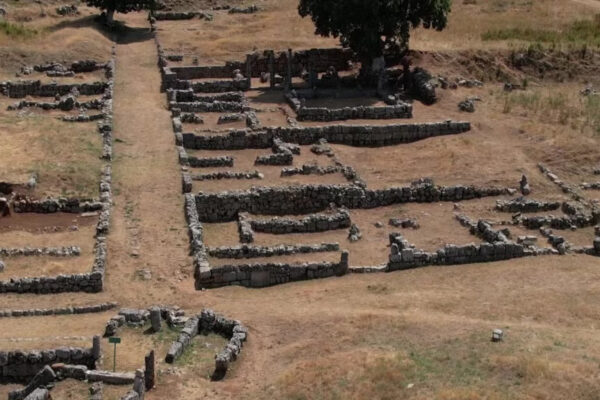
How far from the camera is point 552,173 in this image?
41812mm

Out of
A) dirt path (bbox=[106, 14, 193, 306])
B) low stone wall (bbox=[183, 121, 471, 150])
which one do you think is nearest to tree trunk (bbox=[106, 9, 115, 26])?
dirt path (bbox=[106, 14, 193, 306])

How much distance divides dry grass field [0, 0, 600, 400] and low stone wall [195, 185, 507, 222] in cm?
62

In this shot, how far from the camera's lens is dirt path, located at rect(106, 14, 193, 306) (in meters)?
30.8

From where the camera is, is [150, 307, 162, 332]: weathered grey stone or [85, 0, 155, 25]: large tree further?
[85, 0, 155, 25]: large tree

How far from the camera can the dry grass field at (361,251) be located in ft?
77.1

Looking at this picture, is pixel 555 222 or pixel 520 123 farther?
pixel 520 123

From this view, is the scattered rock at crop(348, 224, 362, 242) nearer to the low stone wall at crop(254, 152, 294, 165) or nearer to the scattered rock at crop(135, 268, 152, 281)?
the low stone wall at crop(254, 152, 294, 165)

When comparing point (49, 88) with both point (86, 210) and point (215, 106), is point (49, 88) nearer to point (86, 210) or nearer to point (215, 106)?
point (215, 106)

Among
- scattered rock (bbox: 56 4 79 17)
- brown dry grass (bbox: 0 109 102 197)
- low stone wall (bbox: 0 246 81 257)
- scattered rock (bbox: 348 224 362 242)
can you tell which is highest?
scattered rock (bbox: 56 4 79 17)

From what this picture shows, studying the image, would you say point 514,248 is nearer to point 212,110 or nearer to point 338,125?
point 338,125

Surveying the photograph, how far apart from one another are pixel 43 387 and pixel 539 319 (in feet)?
48.3

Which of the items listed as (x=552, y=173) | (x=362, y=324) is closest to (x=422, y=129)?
(x=552, y=173)

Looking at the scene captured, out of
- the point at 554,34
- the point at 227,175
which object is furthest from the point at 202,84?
the point at 554,34

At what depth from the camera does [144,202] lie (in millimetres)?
36906
